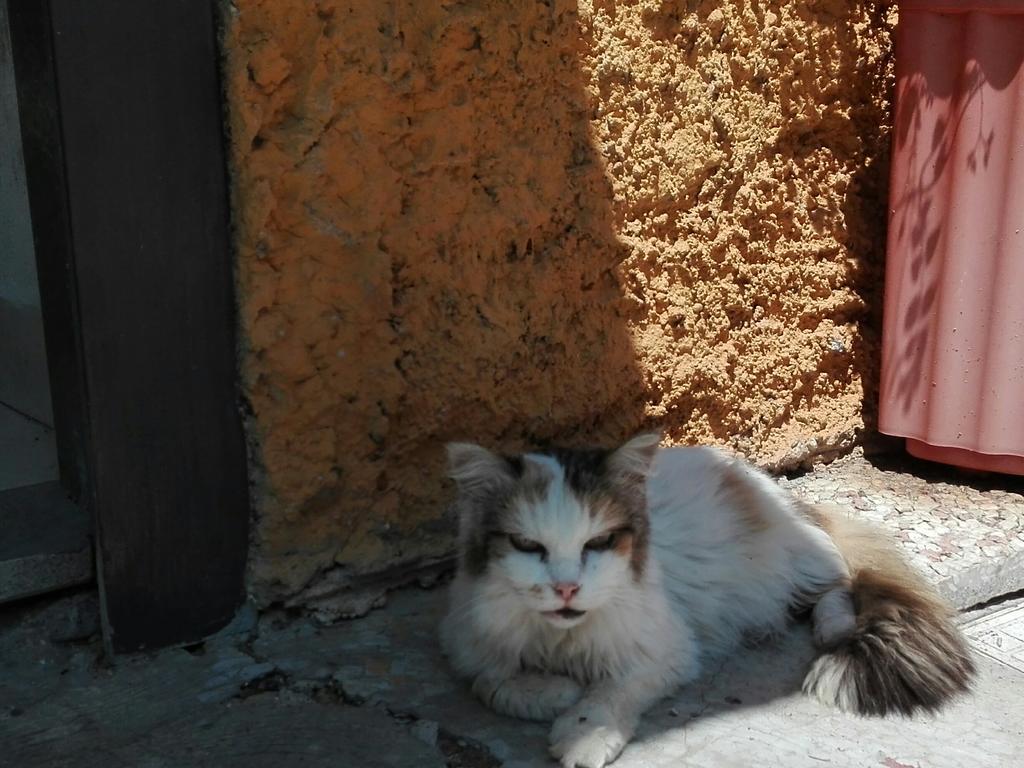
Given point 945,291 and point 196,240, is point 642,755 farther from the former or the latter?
point 945,291

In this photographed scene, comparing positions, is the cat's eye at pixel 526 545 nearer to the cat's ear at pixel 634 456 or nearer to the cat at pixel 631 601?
the cat at pixel 631 601

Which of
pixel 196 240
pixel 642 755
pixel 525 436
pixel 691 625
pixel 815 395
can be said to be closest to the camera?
pixel 642 755

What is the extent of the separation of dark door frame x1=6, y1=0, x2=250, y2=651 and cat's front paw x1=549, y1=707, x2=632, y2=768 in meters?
1.06

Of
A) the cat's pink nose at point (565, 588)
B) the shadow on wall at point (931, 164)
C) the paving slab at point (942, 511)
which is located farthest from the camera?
the shadow on wall at point (931, 164)

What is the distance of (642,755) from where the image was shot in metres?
2.73

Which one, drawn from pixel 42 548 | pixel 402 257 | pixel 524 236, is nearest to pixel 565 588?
pixel 402 257

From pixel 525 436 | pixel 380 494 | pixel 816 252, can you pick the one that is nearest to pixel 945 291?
pixel 816 252

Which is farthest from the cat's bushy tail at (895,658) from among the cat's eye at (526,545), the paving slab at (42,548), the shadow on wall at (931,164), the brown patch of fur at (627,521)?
the paving slab at (42,548)

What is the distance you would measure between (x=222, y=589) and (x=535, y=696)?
37.7 inches

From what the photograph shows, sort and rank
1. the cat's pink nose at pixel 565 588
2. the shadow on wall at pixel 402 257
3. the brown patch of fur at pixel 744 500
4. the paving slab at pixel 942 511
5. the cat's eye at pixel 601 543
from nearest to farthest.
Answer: the cat's pink nose at pixel 565 588 → the cat's eye at pixel 601 543 → the shadow on wall at pixel 402 257 → the brown patch of fur at pixel 744 500 → the paving slab at pixel 942 511

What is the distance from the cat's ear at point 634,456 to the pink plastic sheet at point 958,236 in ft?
5.43

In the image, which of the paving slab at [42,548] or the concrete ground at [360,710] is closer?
the concrete ground at [360,710]

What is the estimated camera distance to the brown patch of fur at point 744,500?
136 inches

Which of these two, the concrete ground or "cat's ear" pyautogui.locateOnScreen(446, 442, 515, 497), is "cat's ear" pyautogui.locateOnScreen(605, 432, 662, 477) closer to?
"cat's ear" pyautogui.locateOnScreen(446, 442, 515, 497)
